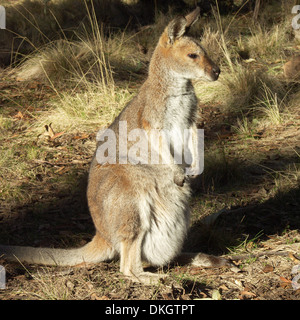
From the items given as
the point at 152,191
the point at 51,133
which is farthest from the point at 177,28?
the point at 51,133

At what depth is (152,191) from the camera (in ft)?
12.8

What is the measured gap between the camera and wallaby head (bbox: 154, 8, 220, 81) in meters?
4.04

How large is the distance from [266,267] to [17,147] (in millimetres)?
3968

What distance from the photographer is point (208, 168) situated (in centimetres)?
580

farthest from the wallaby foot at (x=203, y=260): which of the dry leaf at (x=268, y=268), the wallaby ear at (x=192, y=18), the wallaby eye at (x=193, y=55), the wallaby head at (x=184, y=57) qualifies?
the wallaby ear at (x=192, y=18)

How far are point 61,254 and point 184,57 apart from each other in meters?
1.96

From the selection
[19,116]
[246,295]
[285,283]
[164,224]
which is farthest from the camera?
[19,116]

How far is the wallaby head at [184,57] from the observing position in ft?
13.3

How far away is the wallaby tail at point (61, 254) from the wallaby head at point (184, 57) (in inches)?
63.2

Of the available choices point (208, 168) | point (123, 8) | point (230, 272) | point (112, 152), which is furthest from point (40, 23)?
point (230, 272)

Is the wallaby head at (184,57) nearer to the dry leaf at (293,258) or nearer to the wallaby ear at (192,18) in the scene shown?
the wallaby ear at (192,18)

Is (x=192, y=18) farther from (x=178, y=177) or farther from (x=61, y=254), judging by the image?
(x=61, y=254)

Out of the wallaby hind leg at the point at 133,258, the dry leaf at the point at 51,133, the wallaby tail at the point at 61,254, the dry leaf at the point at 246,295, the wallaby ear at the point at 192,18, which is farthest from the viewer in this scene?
the dry leaf at the point at 51,133
